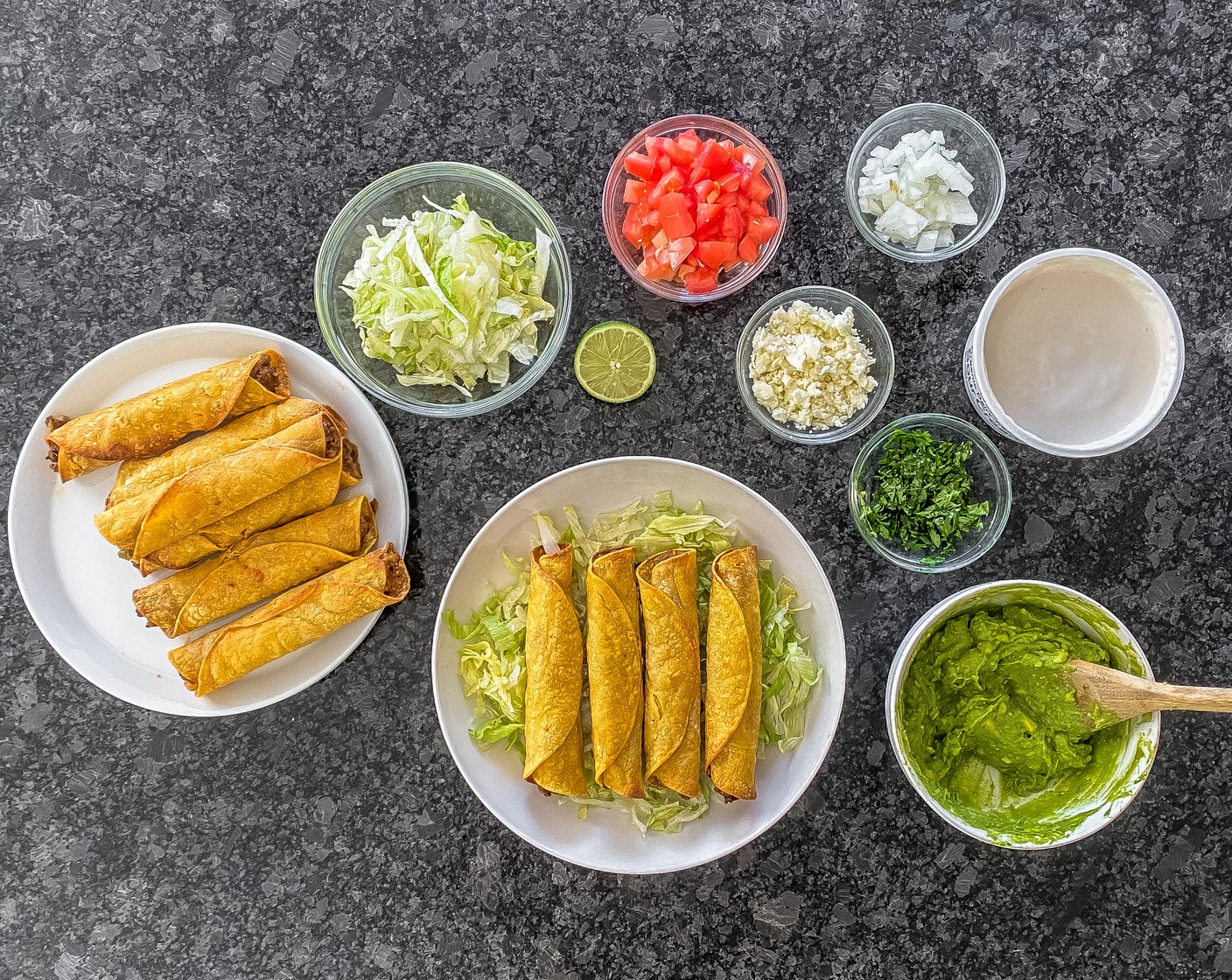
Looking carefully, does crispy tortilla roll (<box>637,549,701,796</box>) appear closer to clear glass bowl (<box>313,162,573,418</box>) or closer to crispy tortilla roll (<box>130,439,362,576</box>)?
clear glass bowl (<box>313,162,573,418</box>)

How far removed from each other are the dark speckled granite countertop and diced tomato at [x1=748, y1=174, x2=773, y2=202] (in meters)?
0.19

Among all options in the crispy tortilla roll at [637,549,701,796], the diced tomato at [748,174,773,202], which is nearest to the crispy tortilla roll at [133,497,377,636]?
the crispy tortilla roll at [637,549,701,796]

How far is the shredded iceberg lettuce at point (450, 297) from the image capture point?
200 centimetres

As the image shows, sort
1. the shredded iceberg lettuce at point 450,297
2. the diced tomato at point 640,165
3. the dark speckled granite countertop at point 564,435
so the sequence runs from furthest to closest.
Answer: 1. the dark speckled granite countertop at point 564,435
2. the diced tomato at point 640,165
3. the shredded iceberg lettuce at point 450,297

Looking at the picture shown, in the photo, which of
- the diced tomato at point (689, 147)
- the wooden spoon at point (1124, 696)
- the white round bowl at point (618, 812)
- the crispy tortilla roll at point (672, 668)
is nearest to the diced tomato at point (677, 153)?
the diced tomato at point (689, 147)

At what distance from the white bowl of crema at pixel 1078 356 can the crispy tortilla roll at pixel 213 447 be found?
1766mm

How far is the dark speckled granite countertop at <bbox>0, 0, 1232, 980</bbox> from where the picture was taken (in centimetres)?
225

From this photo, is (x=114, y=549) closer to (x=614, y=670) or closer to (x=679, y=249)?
(x=614, y=670)

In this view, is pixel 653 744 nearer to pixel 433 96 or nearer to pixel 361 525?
pixel 361 525

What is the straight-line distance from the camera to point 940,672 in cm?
214

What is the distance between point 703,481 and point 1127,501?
125 centimetres

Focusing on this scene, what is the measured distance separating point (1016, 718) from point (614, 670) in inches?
41.2

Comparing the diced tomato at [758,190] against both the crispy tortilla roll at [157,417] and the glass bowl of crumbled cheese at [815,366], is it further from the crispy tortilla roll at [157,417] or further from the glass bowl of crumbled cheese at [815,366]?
the crispy tortilla roll at [157,417]

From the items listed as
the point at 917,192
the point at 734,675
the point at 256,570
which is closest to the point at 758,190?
the point at 917,192
